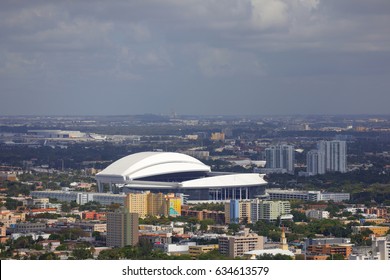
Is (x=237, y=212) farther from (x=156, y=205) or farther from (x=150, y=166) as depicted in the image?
(x=150, y=166)

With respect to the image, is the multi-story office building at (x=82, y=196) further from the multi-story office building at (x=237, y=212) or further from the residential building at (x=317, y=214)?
the residential building at (x=317, y=214)

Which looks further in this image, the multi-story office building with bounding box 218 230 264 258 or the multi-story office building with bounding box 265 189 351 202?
the multi-story office building with bounding box 265 189 351 202

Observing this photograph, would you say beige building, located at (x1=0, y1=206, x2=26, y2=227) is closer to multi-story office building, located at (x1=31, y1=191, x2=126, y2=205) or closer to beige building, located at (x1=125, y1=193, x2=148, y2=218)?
beige building, located at (x1=125, y1=193, x2=148, y2=218)

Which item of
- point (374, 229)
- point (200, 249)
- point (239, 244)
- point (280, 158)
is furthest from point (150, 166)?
point (200, 249)

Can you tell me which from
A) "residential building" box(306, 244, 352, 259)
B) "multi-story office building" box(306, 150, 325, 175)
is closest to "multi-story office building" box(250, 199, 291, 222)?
"residential building" box(306, 244, 352, 259)

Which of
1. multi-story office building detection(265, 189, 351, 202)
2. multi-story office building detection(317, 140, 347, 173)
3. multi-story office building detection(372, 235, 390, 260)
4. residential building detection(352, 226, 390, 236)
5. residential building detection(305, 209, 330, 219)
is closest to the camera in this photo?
multi-story office building detection(372, 235, 390, 260)
